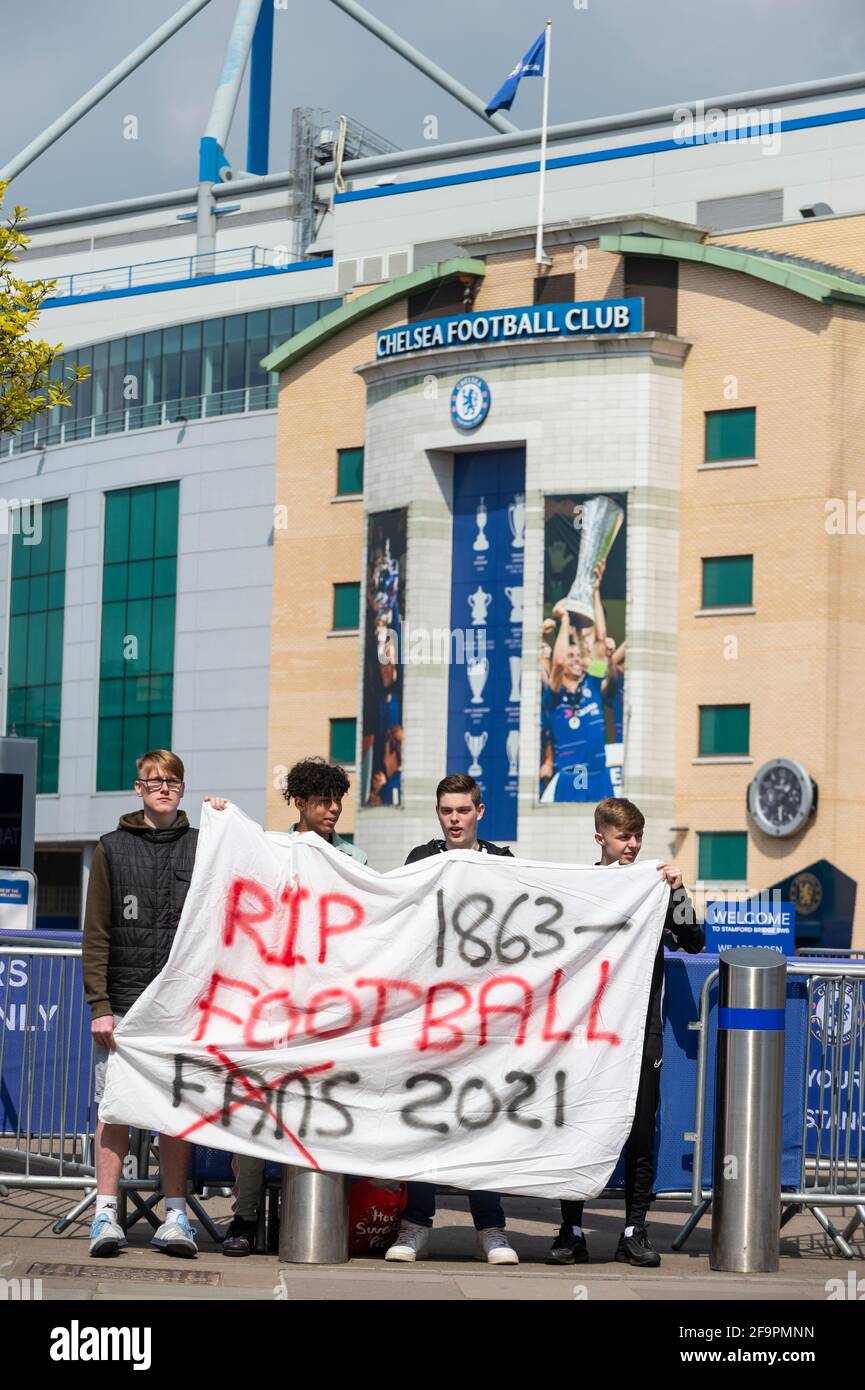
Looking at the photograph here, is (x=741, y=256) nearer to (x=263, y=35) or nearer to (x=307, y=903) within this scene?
(x=307, y=903)

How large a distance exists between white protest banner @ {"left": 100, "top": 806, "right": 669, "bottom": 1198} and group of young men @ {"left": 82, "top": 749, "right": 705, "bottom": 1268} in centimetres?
14

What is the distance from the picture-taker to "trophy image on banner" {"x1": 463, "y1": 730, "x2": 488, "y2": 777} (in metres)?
48.4

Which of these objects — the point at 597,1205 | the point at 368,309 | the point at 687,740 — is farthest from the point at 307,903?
the point at 368,309

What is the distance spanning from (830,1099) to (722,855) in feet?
116

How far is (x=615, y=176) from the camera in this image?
196 ft

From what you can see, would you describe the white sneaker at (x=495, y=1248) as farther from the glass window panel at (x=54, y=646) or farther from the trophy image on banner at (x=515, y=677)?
the glass window panel at (x=54, y=646)

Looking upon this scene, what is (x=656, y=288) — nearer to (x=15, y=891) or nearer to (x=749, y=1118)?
(x=15, y=891)

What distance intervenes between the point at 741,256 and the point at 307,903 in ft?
129

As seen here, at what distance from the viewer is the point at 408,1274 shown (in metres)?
9.23

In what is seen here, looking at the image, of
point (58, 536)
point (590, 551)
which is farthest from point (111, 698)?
point (590, 551)

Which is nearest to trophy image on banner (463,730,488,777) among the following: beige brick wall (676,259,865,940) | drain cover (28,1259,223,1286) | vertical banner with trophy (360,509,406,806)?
vertical banner with trophy (360,509,406,806)

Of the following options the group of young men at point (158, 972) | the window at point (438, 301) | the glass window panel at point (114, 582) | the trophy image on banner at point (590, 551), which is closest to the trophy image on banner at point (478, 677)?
the trophy image on banner at point (590, 551)

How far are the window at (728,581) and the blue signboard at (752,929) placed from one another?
7146mm

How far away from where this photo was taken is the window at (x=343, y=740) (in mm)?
53438
